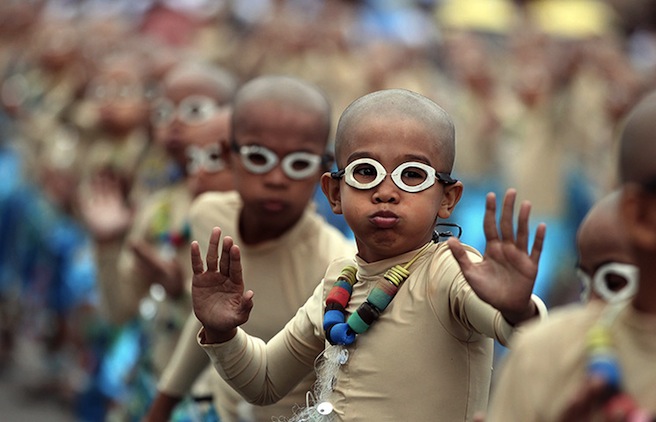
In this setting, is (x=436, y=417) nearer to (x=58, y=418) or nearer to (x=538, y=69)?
(x=58, y=418)

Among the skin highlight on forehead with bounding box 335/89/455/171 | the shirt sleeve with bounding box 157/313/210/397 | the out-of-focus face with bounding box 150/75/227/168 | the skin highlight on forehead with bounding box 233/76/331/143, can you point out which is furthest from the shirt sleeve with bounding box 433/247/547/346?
the out-of-focus face with bounding box 150/75/227/168

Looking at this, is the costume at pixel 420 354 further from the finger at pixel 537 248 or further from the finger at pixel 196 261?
the finger at pixel 196 261

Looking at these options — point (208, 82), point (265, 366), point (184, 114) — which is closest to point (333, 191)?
point (265, 366)

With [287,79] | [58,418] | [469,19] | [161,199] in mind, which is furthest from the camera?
[469,19]

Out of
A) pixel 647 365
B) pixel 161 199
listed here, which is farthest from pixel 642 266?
pixel 161 199

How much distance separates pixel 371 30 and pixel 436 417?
13.9 m

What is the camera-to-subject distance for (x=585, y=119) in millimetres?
10938

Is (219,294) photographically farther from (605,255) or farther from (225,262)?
(605,255)

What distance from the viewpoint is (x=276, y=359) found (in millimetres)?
3725

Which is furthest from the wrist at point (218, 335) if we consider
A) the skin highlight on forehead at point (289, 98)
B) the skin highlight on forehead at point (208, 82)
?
the skin highlight on forehead at point (208, 82)

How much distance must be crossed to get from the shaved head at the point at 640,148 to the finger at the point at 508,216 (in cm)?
42

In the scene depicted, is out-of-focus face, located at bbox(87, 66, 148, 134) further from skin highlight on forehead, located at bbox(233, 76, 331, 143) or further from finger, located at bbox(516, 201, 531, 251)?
finger, located at bbox(516, 201, 531, 251)

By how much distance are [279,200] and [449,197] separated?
1139mm

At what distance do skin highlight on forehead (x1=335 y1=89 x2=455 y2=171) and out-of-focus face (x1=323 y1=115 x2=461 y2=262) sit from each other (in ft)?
0.05
